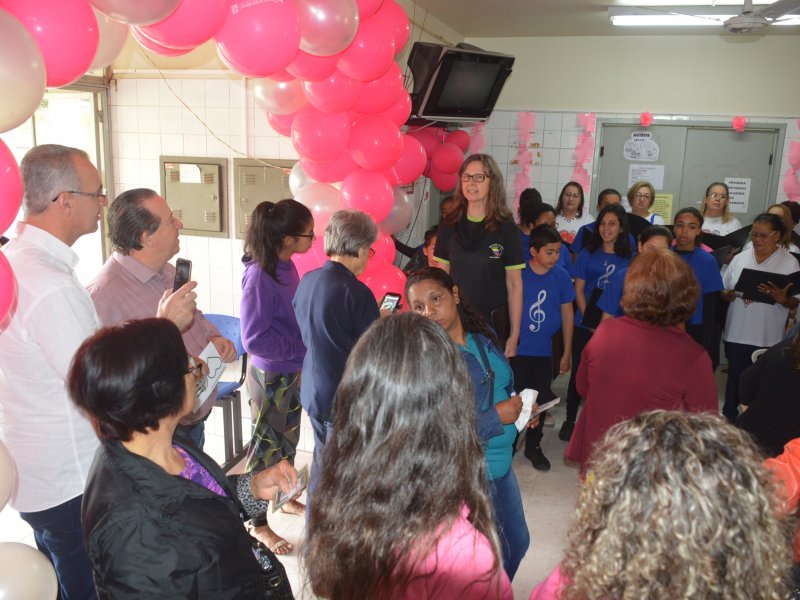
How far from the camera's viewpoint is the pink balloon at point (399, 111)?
3.62m

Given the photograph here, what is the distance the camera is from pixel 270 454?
3.20 meters

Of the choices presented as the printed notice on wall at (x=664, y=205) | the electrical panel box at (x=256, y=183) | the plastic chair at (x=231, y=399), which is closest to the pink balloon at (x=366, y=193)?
the plastic chair at (x=231, y=399)

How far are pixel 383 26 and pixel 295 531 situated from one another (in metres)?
2.63

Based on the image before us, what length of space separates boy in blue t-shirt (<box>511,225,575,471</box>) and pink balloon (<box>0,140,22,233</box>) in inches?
109

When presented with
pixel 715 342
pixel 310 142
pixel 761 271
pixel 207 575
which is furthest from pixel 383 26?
pixel 715 342

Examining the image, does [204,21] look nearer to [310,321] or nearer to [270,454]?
[310,321]

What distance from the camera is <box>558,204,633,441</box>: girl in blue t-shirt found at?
4.22m

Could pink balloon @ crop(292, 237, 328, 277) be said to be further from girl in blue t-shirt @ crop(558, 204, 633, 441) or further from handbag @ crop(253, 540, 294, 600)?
handbag @ crop(253, 540, 294, 600)

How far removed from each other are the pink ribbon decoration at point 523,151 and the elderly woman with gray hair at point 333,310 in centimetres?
450

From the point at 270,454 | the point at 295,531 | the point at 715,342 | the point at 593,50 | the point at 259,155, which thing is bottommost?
the point at 295,531

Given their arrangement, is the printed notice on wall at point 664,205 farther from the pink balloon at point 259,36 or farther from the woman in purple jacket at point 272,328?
the pink balloon at point 259,36

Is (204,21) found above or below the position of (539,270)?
above

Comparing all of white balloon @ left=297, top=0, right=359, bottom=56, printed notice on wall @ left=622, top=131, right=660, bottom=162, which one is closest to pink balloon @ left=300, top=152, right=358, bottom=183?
white balloon @ left=297, top=0, right=359, bottom=56

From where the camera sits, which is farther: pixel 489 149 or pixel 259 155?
pixel 489 149
